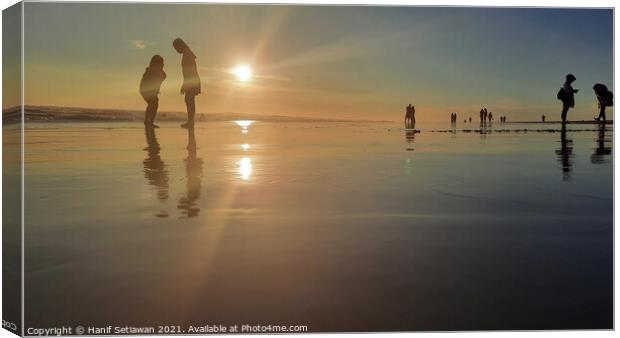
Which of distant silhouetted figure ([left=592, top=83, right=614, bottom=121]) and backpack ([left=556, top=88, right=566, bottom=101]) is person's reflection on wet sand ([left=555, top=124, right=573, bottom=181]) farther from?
distant silhouetted figure ([left=592, top=83, right=614, bottom=121])

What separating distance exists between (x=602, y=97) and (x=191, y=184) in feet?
13.0

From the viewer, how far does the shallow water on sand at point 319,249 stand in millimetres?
3836

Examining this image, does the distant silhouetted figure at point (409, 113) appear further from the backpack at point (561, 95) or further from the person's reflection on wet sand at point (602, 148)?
the person's reflection on wet sand at point (602, 148)

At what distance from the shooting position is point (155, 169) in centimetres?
741

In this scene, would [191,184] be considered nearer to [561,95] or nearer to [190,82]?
[190,82]

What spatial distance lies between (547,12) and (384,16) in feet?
4.25

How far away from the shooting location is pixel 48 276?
13.1ft

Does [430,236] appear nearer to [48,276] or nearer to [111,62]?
[48,276]

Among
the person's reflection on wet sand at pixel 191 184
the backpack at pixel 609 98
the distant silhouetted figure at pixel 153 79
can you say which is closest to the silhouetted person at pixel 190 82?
the distant silhouetted figure at pixel 153 79

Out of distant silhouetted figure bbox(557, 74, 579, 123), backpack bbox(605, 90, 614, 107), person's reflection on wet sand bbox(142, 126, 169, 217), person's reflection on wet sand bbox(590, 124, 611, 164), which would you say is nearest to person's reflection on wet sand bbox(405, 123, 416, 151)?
person's reflection on wet sand bbox(590, 124, 611, 164)

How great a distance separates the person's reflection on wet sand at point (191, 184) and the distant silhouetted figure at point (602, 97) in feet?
12.0

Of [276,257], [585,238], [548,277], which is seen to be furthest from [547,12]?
[276,257]

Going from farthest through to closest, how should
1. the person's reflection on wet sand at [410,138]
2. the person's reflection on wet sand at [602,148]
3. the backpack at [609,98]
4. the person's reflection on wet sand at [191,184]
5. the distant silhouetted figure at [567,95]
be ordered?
the person's reflection on wet sand at [410,138], the person's reflection on wet sand at [602,148], the distant silhouetted figure at [567,95], the backpack at [609,98], the person's reflection on wet sand at [191,184]

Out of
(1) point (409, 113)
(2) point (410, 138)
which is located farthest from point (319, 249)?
(2) point (410, 138)
